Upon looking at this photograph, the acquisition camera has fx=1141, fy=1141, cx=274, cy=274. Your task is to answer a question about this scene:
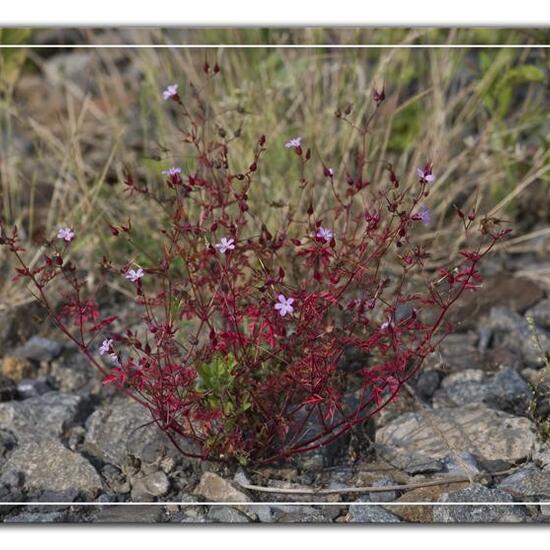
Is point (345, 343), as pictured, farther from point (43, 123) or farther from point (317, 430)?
point (43, 123)

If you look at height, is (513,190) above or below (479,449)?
above

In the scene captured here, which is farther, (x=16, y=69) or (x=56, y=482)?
(x=16, y=69)

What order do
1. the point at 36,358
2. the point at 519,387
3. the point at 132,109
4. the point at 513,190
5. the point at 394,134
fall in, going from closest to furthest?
1. the point at 519,387
2. the point at 36,358
3. the point at 513,190
4. the point at 394,134
5. the point at 132,109

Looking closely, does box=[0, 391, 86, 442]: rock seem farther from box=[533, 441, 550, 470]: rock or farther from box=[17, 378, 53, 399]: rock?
box=[533, 441, 550, 470]: rock

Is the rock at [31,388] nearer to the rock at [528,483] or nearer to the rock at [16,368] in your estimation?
the rock at [16,368]

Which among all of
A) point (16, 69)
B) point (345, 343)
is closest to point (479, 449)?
point (345, 343)

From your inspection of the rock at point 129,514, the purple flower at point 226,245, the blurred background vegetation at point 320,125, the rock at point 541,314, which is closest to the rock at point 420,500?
the rock at point 129,514

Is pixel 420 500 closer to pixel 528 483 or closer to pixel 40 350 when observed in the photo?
pixel 528 483

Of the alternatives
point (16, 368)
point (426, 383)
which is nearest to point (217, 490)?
point (426, 383)
